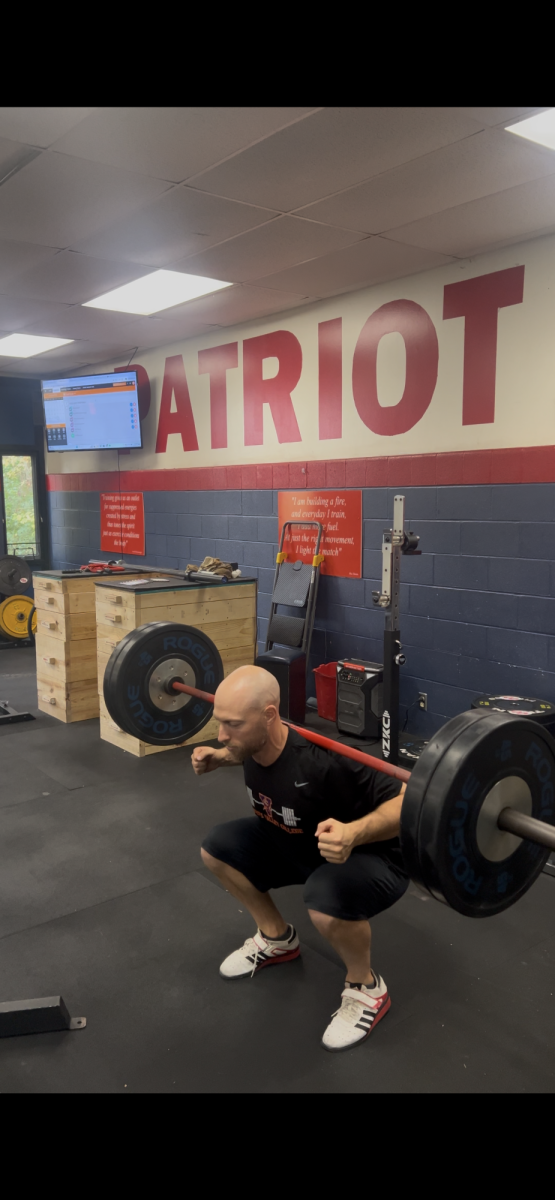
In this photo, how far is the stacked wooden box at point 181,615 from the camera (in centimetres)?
417

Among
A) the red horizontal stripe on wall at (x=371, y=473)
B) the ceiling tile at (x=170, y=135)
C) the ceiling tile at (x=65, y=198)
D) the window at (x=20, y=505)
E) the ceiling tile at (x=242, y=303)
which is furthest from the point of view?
the window at (x=20, y=505)

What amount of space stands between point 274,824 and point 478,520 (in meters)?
2.26

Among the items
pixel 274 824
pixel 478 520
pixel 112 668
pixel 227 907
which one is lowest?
pixel 227 907

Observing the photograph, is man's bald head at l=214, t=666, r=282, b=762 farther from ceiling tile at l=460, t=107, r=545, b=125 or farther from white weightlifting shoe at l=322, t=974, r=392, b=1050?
ceiling tile at l=460, t=107, r=545, b=125

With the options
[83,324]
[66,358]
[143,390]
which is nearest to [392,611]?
[83,324]

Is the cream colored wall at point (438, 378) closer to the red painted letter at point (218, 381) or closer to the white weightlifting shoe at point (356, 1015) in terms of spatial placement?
the red painted letter at point (218, 381)

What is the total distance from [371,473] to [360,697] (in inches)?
50.6

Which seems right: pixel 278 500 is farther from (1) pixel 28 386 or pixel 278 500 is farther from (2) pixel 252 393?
(1) pixel 28 386

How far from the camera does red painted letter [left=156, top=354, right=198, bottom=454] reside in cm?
602

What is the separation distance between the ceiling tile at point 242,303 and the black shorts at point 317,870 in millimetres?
3317

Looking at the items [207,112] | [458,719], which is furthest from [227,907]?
[207,112]

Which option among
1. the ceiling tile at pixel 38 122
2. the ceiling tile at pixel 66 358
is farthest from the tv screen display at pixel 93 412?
the ceiling tile at pixel 38 122

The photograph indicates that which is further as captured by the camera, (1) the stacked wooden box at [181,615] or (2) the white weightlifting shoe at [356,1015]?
(1) the stacked wooden box at [181,615]

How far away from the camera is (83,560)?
7871mm
